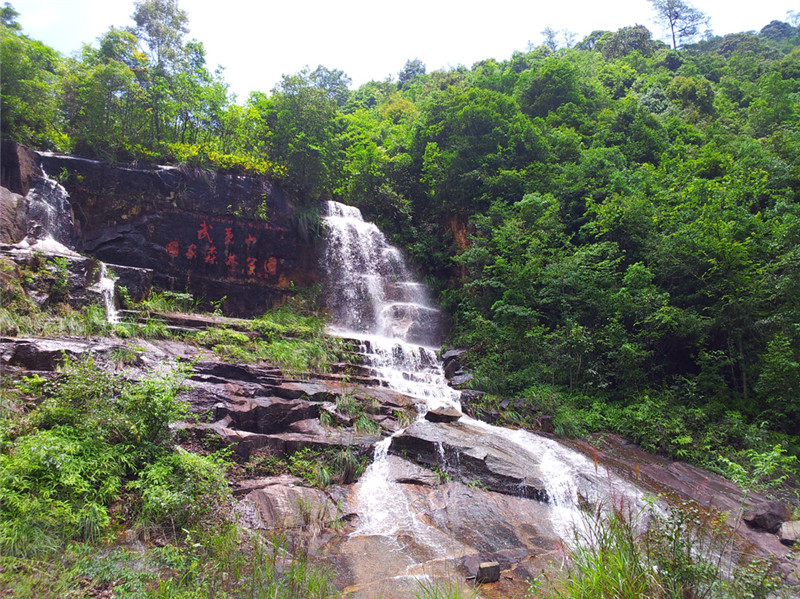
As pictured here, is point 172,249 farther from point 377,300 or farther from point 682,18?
point 682,18

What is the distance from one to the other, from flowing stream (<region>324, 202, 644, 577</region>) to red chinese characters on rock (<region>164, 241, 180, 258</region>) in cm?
531

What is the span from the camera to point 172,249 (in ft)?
48.2

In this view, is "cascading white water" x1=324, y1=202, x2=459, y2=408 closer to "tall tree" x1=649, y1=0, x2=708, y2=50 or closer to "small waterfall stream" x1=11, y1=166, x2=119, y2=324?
"small waterfall stream" x1=11, y1=166, x2=119, y2=324

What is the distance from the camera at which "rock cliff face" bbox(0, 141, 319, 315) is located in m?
13.8

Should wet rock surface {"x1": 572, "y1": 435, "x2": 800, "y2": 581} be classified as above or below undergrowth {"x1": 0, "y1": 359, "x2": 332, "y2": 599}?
below

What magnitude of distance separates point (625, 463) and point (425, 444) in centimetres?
400

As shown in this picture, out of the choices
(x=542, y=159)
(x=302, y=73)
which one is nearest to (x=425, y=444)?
(x=542, y=159)

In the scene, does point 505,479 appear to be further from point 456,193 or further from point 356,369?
point 456,193

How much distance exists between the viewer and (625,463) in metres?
8.32

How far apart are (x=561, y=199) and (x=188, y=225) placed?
13.5 meters

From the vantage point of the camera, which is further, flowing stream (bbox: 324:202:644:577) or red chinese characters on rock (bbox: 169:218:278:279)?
red chinese characters on rock (bbox: 169:218:278:279)

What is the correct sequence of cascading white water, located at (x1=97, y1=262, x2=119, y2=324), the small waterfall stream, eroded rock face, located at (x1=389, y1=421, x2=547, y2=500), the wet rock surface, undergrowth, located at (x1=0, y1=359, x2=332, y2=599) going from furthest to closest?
the small waterfall stream, cascading white water, located at (x1=97, y1=262, x2=119, y2=324), eroded rock face, located at (x1=389, y1=421, x2=547, y2=500), the wet rock surface, undergrowth, located at (x1=0, y1=359, x2=332, y2=599)

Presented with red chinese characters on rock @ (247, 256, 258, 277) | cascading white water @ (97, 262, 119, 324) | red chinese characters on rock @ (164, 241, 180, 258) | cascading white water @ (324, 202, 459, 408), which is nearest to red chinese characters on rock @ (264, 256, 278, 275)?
red chinese characters on rock @ (247, 256, 258, 277)

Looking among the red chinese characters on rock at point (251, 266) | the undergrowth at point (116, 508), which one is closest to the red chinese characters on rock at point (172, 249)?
the red chinese characters on rock at point (251, 266)
